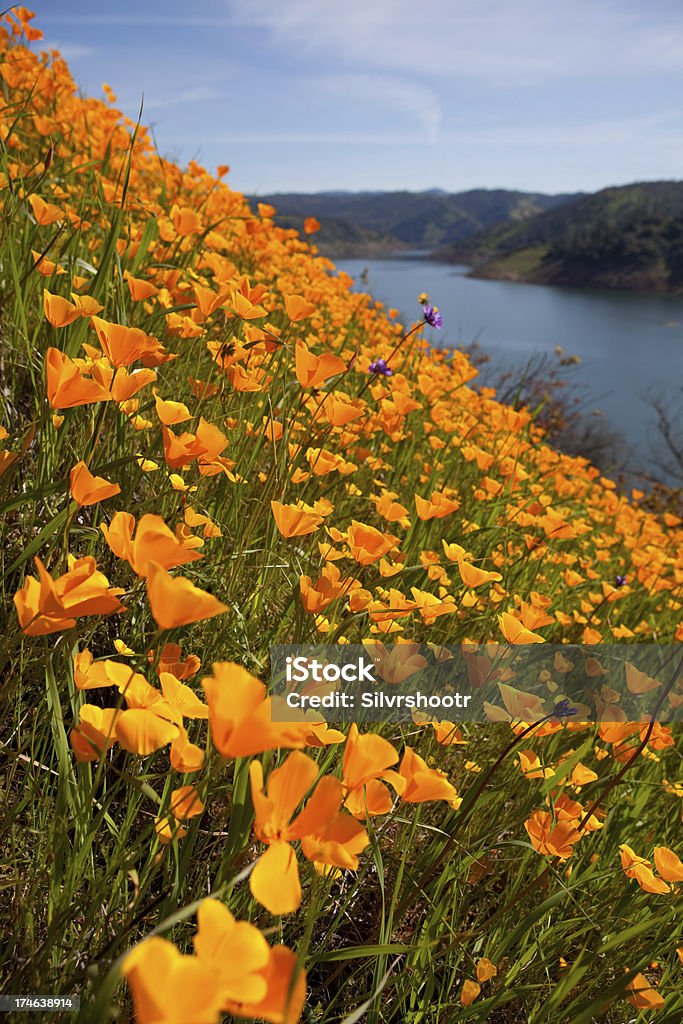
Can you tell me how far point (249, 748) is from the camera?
0.57 metres

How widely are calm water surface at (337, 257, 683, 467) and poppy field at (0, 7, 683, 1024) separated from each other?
37.3 ft

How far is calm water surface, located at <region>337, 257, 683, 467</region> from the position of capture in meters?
22.4

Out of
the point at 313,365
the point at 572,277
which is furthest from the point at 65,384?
the point at 572,277

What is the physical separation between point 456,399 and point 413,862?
307 centimetres

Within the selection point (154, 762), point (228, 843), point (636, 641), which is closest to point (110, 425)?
point (154, 762)

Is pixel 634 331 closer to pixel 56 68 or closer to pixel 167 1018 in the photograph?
pixel 56 68

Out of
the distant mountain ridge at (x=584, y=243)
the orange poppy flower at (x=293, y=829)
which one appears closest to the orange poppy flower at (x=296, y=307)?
the orange poppy flower at (x=293, y=829)

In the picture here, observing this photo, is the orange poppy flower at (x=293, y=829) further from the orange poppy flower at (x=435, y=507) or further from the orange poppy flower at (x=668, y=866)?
the orange poppy flower at (x=435, y=507)

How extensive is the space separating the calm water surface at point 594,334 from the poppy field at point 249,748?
447 inches

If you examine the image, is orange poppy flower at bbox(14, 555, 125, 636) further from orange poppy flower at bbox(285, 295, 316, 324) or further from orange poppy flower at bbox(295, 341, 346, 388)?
orange poppy flower at bbox(285, 295, 316, 324)

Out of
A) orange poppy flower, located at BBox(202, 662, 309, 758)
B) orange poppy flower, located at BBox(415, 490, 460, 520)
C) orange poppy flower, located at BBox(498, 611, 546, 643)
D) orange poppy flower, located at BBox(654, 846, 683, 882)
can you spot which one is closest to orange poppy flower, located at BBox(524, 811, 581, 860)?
orange poppy flower, located at BBox(654, 846, 683, 882)

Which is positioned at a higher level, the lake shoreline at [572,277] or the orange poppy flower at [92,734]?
the lake shoreline at [572,277]

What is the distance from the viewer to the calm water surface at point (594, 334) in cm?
2238

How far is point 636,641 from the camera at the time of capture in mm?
2801
